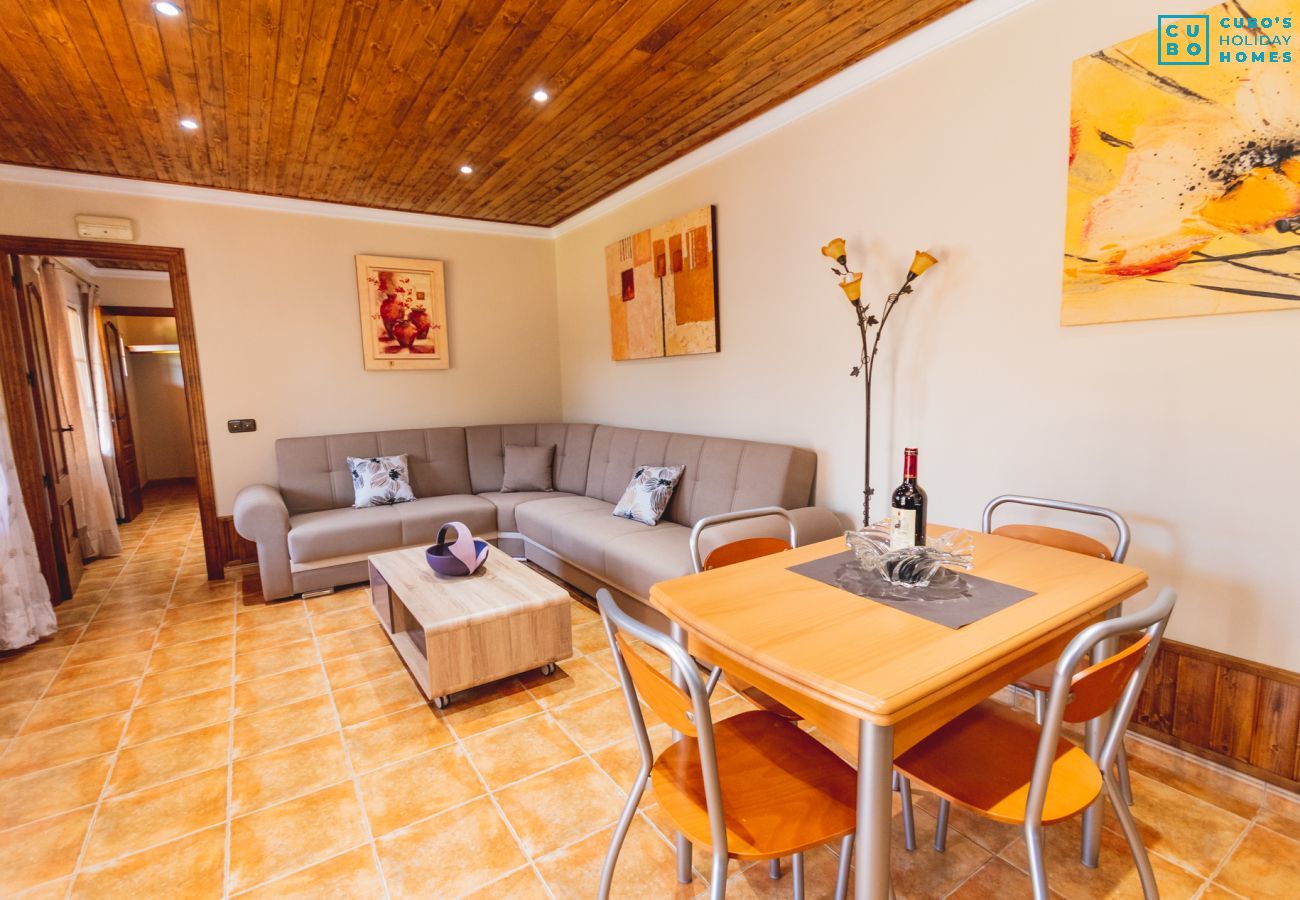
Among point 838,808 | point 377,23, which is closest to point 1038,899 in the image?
point 838,808

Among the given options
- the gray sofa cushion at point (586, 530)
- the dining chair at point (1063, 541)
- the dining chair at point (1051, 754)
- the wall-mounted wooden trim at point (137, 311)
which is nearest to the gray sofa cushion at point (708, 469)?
the gray sofa cushion at point (586, 530)

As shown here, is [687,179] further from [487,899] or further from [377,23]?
[487,899]

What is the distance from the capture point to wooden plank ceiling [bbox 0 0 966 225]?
214 centimetres

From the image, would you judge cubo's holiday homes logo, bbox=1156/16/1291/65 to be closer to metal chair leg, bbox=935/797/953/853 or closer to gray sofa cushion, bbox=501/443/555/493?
metal chair leg, bbox=935/797/953/853

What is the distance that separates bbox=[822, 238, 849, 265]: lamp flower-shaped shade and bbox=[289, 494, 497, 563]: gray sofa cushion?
9.11ft

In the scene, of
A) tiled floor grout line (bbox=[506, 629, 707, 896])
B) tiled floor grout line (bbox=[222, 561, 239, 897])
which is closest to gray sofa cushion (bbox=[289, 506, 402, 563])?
tiled floor grout line (bbox=[222, 561, 239, 897])

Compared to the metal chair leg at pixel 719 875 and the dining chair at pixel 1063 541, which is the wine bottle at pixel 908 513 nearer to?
the dining chair at pixel 1063 541

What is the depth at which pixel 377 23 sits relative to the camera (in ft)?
7.09

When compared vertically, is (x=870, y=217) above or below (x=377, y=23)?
below

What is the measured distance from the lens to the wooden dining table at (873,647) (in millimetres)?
979

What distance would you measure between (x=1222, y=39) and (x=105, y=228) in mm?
5393

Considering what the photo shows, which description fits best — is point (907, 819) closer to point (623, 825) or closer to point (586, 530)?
point (623, 825)

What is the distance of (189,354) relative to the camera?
3984 millimetres

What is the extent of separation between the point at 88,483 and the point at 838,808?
18.9ft
